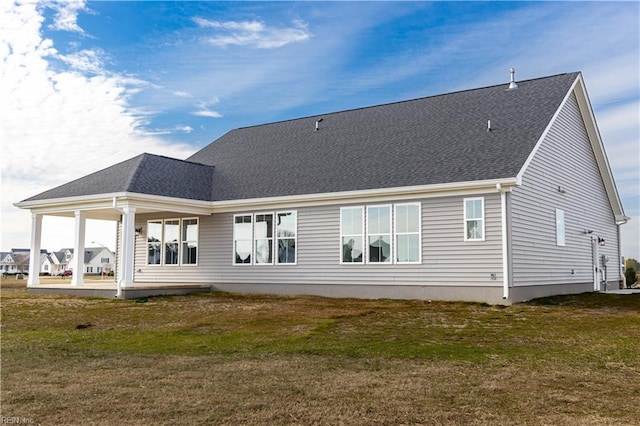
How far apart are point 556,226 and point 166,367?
14528 millimetres

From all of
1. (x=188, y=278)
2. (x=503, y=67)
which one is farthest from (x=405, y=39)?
(x=188, y=278)

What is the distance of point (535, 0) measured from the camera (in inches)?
728

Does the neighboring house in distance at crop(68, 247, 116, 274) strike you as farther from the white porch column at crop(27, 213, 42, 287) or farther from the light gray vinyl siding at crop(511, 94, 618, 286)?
the light gray vinyl siding at crop(511, 94, 618, 286)

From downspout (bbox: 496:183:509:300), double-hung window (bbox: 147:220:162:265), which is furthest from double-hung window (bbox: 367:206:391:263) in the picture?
double-hung window (bbox: 147:220:162:265)

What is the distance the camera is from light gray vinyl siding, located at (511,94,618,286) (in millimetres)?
16281

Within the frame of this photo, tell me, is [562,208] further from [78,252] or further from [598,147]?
[78,252]

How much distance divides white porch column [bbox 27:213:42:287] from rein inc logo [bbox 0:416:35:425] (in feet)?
56.7

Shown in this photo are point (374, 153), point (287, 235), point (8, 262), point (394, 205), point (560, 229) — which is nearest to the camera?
point (394, 205)

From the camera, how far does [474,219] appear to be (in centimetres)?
1580

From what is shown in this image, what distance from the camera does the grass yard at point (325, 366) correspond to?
5797 millimetres

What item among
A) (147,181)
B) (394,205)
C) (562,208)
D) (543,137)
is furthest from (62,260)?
(543,137)

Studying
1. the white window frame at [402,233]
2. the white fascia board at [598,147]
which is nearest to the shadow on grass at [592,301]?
the white window frame at [402,233]

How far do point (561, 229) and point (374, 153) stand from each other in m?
6.63

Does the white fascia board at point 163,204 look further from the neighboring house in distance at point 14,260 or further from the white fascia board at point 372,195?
the neighboring house in distance at point 14,260
